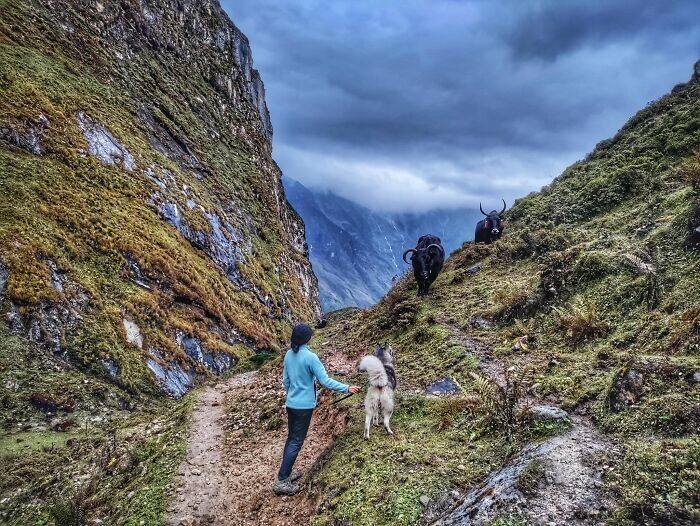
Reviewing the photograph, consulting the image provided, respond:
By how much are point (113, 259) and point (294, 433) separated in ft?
53.1

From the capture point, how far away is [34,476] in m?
9.62

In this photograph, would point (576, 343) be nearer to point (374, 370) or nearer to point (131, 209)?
point (374, 370)

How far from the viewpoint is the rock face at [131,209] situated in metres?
16.6

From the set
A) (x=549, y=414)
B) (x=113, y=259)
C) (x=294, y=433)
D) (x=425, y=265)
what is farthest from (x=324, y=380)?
(x=113, y=259)

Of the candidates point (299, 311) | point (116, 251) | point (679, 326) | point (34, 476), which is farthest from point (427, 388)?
point (299, 311)

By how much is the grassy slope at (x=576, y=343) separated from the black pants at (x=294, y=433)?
0.57 m

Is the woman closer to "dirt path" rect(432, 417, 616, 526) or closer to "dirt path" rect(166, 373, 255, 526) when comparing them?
"dirt path" rect(166, 373, 255, 526)

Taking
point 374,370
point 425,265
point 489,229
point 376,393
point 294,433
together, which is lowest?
point 294,433

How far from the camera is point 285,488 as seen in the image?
24.4 feet

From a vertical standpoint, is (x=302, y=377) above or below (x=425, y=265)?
below

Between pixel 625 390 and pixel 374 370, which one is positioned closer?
pixel 625 390

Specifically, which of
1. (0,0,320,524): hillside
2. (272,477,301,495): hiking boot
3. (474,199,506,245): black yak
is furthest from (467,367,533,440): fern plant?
(474,199,506,245): black yak

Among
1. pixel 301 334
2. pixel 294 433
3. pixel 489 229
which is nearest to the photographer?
pixel 301 334

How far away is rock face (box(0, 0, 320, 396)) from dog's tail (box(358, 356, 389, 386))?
11487mm
